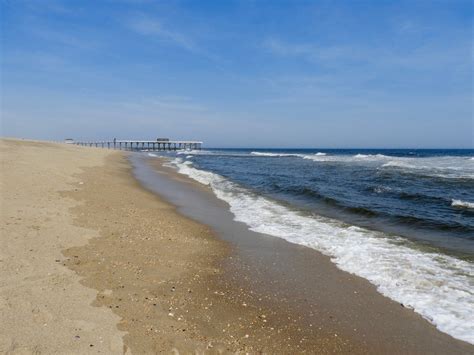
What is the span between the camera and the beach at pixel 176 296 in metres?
3.88

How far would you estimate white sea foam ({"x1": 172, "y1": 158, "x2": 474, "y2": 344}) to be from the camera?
16.4 feet

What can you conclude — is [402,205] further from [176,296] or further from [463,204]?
[176,296]

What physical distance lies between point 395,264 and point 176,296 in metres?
4.28

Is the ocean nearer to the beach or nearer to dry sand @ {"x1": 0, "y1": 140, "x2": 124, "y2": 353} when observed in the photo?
the beach

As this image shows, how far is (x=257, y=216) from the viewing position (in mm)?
11461

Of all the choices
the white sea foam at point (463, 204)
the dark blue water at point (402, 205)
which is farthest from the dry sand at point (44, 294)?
the white sea foam at point (463, 204)

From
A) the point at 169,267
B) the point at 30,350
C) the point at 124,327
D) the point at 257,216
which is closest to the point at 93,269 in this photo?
the point at 169,267

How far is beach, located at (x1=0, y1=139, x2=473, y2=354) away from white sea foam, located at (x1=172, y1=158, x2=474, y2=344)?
0.30 m

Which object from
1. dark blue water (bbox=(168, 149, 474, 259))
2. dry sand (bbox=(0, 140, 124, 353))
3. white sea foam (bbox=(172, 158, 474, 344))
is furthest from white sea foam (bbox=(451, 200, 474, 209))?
dry sand (bbox=(0, 140, 124, 353))

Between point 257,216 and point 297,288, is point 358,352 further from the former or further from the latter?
point 257,216

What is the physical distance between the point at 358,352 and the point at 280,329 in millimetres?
907

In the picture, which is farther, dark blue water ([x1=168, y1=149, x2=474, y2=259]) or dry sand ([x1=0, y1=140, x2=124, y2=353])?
dark blue water ([x1=168, y1=149, x2=474, y2=259])

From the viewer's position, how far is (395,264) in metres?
6.83

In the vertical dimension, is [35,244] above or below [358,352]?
above
